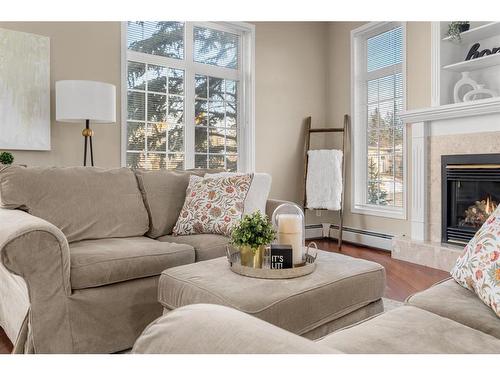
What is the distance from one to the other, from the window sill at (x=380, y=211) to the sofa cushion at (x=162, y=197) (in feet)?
8.14

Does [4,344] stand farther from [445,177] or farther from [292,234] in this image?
[445,177]

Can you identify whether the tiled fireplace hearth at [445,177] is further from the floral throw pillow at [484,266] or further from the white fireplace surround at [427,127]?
the floral throw pillow at [484,266]

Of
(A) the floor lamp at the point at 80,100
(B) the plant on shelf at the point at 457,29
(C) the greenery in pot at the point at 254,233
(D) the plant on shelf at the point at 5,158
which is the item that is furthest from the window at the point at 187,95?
(C) the greenery in pot at the point at 254,233

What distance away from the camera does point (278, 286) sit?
5.08 ft

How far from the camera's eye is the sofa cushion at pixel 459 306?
1.10 meters

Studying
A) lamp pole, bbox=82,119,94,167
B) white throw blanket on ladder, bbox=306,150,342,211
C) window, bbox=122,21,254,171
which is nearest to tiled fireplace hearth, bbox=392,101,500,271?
white throw blanket on ladder, bbox=306,150,342,211

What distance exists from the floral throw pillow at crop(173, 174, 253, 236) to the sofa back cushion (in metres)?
0.28

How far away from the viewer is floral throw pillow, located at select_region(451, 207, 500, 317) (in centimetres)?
119

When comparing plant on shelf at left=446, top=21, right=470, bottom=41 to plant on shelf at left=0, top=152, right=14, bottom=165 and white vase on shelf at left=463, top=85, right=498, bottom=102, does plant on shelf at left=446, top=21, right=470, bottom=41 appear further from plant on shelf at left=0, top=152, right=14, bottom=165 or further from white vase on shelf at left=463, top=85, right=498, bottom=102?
plant on shelf at left=0, top=152, right=14, bottom=165

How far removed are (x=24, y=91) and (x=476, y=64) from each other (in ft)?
12.7

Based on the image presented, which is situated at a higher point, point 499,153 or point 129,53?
point 129,53

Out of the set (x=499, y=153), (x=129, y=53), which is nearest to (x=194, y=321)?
(x=499, y=153)
